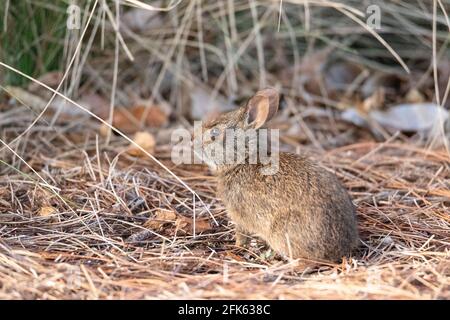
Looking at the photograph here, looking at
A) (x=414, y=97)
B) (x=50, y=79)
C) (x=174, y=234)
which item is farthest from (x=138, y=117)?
(x=414, y=97)

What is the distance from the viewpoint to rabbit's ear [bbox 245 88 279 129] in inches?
150

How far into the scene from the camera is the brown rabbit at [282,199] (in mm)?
3432

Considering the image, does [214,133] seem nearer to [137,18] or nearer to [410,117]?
[137,18]

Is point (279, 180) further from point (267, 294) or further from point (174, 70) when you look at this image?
point (174, 70)

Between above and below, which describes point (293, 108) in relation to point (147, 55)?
below

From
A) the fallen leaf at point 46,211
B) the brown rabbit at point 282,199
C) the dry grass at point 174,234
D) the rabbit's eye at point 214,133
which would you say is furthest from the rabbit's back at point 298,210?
the fallen leaf at point 46,211

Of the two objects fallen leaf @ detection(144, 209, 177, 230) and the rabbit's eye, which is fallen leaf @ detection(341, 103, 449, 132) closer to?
the rabbit's eye

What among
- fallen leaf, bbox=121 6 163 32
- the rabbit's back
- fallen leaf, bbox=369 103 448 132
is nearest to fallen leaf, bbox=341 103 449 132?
fallen leaf, bbox=369 103 448 132

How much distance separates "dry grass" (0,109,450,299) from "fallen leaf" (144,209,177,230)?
0.12ft

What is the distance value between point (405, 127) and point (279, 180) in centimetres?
241

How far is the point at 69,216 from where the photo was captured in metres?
3.91

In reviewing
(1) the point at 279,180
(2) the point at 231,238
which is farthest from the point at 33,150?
(1) the point at 279,180

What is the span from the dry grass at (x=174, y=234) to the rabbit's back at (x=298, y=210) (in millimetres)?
104

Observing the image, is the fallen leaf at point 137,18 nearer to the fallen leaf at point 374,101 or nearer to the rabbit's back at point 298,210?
the fallen leaf at point 374,101
